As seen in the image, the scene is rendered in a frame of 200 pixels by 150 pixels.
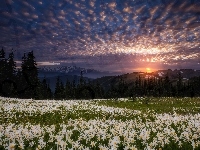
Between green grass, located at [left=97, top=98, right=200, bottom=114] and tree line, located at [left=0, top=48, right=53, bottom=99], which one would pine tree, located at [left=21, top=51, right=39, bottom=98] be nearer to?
tree line, located at [left=0, top=48, right=53, bottom=99]

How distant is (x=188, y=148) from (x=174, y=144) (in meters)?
0.50

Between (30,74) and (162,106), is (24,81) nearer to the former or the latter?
(30,74)

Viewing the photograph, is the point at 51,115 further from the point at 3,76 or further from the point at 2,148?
the point at 3,76

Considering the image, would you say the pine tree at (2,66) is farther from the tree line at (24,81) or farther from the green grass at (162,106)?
the green grass at (162,106)

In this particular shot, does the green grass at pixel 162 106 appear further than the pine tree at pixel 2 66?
No

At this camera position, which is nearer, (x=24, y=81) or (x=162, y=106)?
(x=162, y=106)

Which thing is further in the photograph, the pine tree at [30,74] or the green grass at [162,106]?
the pine tree at [30,74]

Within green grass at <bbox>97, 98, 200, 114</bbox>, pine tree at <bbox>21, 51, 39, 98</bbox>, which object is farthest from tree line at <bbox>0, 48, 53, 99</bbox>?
green grass at <bbox>97, 98, 200, 114</bbox>

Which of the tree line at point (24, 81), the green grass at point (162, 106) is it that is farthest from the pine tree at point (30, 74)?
the green grass at point (162, 106)

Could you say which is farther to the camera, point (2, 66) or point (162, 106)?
point (2, 66)

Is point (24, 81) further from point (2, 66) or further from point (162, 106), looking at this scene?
point (162, 106)

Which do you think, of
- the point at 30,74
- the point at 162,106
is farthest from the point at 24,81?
the point at 162,106

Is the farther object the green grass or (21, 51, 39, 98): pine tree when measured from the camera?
(21, 51, 39, 98): pine tree

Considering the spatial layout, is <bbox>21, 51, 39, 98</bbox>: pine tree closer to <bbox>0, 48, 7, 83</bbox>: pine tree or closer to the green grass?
<bbox>0, 48, 7, 83</bbox>: pine tree
